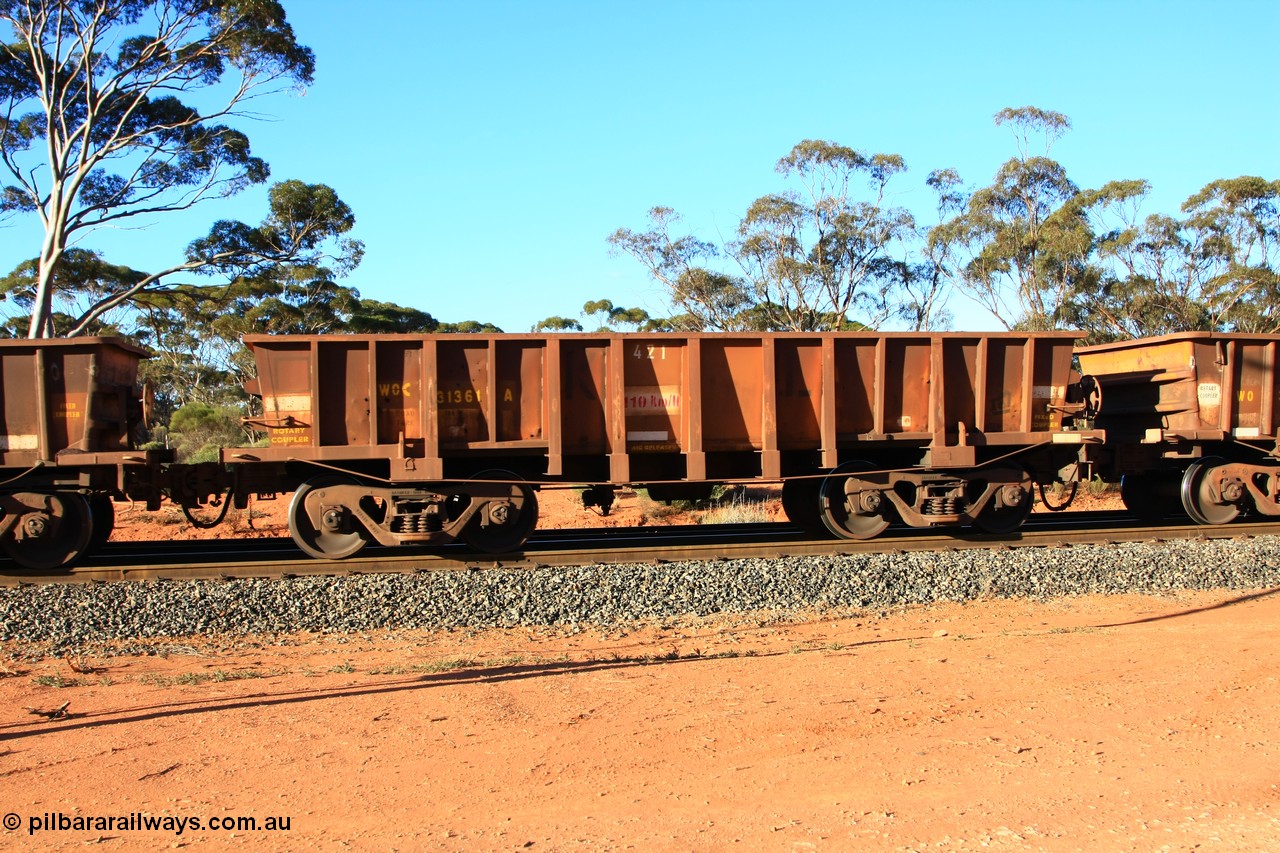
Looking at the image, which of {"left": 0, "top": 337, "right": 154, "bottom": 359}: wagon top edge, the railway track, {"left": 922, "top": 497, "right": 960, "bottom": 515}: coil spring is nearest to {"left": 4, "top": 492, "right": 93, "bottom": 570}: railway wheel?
the railway track

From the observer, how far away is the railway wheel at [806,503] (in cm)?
1114

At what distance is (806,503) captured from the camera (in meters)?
11.3

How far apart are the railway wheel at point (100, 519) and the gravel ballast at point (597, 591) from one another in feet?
4.78

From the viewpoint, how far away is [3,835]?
3.94m

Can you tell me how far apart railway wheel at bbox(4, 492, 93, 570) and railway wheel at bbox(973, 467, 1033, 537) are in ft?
32.0

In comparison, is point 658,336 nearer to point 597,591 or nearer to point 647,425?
point 647,425

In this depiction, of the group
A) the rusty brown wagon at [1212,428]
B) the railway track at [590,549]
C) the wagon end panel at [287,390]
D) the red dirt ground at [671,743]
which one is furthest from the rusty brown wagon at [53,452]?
the rusty brown wagon at [1212,428]

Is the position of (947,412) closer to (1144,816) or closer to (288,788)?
(1144,816)

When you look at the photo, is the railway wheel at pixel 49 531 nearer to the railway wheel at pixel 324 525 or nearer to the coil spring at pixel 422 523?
the railway wheel at pixel 324 525

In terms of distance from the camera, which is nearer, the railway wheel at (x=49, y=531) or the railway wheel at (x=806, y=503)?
the railway wheel at (x=49, y=531)

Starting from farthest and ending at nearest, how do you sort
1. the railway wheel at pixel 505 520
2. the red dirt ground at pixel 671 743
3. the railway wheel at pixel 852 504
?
the railway wheel at pixel 852 504 → the railway wheel at pixel 505 520 → the red dirt ground at pixel 671 743

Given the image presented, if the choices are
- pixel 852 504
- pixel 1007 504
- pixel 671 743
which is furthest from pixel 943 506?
pixel 671 743

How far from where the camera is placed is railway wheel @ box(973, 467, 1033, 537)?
1081 centimetres

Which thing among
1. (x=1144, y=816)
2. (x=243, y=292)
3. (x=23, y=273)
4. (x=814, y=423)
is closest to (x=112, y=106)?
(x=243, y=292)
